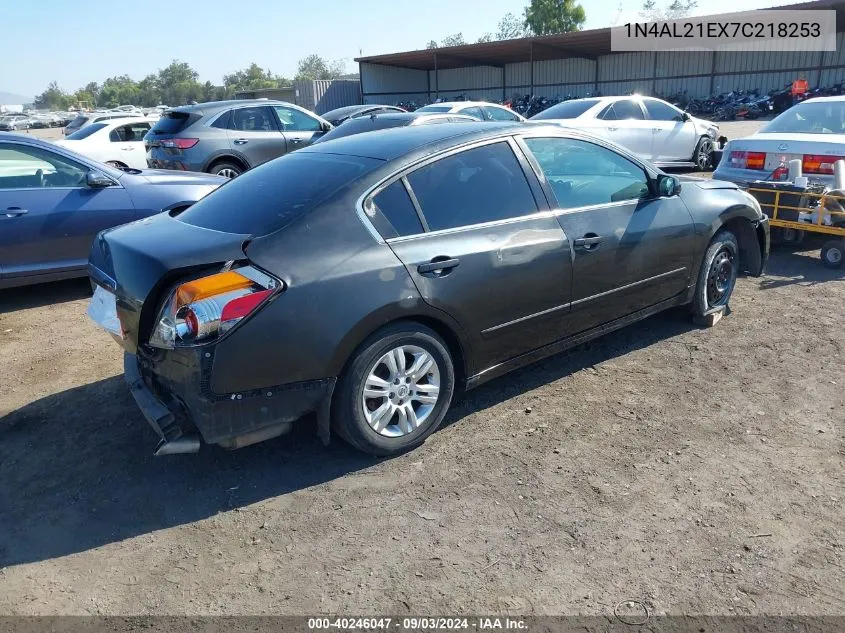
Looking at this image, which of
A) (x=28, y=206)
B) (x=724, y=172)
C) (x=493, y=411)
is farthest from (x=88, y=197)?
(x=724, y=172)

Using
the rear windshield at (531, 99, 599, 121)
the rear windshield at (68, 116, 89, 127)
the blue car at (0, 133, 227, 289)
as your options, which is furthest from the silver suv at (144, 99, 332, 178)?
the rear windshield at (68, 116, 89, 127)

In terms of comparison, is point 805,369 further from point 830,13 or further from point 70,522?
point 830,13

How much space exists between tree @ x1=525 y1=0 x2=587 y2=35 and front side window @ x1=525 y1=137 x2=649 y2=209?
220ft

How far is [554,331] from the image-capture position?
4.11 meters

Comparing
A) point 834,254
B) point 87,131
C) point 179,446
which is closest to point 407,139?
point 179,446

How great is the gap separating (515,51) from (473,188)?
3509 centimetres

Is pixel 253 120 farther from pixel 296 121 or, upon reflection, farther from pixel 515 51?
pixel 515 51

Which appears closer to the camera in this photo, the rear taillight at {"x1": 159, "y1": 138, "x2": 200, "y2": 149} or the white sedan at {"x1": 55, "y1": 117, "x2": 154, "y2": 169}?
the rear taillight at {"x1": 159, "y1": 138, "x2": 200, "y2": 149}

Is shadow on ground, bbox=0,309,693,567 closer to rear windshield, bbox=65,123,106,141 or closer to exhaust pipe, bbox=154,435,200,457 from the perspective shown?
exhaust pipe, bbox=154,435,200,457

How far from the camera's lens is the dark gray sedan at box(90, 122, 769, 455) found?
121 inches

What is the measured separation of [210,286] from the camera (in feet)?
9.84

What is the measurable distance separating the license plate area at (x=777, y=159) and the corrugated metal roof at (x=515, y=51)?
23.2m

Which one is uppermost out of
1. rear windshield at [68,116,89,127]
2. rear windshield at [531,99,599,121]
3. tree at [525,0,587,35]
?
tree at [525,0,587,35]

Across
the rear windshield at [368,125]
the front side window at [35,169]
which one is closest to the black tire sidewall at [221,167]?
the rear windshield at [368,125]
